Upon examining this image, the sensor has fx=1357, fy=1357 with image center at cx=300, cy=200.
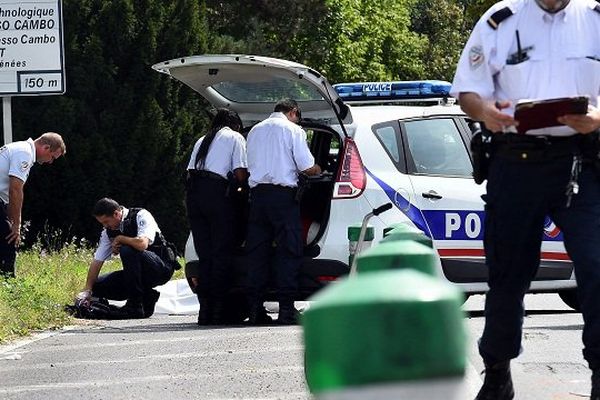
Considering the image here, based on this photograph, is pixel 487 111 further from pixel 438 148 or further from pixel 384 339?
pixel 438 148

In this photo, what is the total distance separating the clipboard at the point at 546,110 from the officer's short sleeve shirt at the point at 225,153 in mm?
5886

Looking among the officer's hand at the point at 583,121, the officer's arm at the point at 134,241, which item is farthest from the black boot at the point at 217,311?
the officer's hand at the point at 583,121

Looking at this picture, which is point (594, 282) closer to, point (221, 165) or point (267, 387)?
point (267, 387)

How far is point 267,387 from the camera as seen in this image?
6.49 metres

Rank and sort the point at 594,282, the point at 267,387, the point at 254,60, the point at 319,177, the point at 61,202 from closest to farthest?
the point at 594,282
the point at 267,387
the point at 254,60
the point at 319,177
the point at 61,202

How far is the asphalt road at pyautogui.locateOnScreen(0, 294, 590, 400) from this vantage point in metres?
6.37

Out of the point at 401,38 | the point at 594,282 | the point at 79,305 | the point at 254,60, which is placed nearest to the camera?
the point at 594,282

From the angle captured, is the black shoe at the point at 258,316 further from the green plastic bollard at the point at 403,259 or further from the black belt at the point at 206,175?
the green plastic bollard at the point at 403,259

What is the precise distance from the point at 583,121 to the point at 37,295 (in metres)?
7.20

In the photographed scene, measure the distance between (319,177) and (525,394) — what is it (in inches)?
185

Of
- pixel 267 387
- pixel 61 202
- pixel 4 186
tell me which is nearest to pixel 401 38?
pixel 61 202

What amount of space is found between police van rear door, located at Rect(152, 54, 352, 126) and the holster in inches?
187

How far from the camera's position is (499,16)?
4672mm

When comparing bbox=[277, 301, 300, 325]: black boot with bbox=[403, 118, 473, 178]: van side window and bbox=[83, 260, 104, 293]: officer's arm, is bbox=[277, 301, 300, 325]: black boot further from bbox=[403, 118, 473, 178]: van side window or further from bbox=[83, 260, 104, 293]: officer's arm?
bbox=[83, 260, 104, 293]: officer's arm
